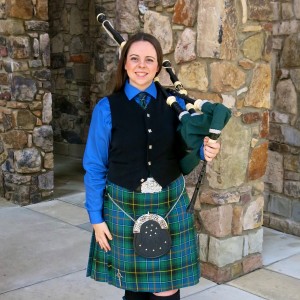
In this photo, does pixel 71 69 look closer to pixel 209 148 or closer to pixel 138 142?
pixel 138 142

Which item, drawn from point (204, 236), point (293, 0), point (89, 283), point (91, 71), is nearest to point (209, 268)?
point (204, 236)

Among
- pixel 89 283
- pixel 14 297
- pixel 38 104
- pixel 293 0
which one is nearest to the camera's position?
pixel 14 297

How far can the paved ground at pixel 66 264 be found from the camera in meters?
3.05

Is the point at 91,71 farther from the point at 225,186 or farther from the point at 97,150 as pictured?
the point at 97,150

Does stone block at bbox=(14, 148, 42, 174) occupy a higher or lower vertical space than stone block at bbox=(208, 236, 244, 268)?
higher

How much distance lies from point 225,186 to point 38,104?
2.38 meters

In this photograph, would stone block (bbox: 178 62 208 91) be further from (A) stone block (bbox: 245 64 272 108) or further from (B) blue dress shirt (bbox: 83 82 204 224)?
(B) blue dress shirt (bbox: 83 82 204 224)

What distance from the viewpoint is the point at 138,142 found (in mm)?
2012

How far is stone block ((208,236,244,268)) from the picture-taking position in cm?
317

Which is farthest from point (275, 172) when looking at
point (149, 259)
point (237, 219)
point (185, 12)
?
point (149, 259)

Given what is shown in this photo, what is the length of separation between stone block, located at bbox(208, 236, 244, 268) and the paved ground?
5.2 inches

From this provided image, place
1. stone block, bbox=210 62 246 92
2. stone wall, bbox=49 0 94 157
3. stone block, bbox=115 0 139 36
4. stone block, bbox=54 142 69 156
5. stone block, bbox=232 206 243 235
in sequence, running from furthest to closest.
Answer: stone block, bbox=54 142 69 156 → stone wall, bbox=49 0 94 157 → stone block, bbox=115 0 139 36 → stone block, bbox=232 206 243 235 → stone block, bbox=210 62 246 92

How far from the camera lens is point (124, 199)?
2.05 meters

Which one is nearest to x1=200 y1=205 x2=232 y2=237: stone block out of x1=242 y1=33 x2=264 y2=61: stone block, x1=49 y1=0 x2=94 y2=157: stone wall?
x1=242 y1=33 x2=264 y2=61: stone block
